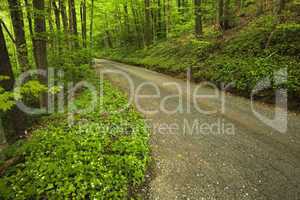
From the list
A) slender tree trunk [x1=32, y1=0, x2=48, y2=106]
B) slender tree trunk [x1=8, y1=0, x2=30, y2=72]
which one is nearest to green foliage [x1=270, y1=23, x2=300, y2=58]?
slender tree trunk [x1=32, y1=0, x2=48, y2=106]

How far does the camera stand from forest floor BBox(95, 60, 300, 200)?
3998 mm

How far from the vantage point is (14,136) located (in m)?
5.79

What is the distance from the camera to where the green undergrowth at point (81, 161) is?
12.0 ft

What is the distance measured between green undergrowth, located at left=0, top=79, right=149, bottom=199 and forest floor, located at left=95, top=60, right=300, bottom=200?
0.49 m

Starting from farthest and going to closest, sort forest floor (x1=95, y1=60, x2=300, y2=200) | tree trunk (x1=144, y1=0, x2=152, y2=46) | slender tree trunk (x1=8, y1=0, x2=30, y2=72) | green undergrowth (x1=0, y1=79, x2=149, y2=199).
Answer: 1. tree trunk (x1=144, y1=0, x2=152, y2=46)
2. slender tree trunk (x1=8, y1=0, x2=30, y2=72)
3. forest floor (x1=95, y1=60, x2=300, y2=200)
4. green undergrowth (x1=0, y1=79, x2=149, y2=199)

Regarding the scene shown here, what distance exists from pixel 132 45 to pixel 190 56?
1622cm

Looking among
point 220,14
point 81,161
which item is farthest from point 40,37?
point 220,14

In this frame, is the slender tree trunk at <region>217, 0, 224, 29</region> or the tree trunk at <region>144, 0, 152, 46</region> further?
the tree trunk at <region>144, 0, 152, 46</region>

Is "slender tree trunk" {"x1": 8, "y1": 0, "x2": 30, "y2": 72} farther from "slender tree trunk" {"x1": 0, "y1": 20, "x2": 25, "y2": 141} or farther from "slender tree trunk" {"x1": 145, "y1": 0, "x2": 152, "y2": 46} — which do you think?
"slender tree trunk" {"x1": 145, "y1": 0, "x2": 152, "y2": 46}

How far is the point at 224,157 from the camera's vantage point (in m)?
4.94

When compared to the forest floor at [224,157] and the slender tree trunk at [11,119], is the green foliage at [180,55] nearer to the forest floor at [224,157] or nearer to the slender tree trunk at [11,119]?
the forest floor at [224,157]

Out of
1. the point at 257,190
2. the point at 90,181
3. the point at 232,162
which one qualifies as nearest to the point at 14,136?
the point at 90,181

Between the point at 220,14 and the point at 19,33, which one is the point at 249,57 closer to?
the point at 220,14

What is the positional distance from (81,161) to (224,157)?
3.10 meters
